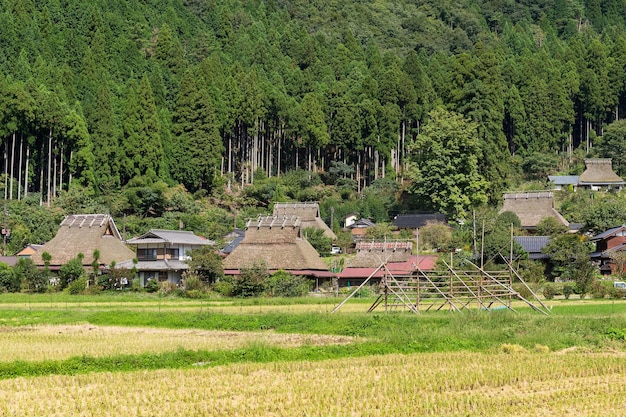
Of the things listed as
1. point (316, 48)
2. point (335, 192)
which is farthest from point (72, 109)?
point (316, 48)

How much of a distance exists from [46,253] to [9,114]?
39.8 ft

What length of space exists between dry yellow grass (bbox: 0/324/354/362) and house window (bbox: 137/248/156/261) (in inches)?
820

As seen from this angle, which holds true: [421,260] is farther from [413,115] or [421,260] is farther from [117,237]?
[413,115]

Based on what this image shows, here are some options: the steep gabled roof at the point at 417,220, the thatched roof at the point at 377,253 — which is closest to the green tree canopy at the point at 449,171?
the steep gabled roof at the point at 417,220

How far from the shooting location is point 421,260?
45.7 metres

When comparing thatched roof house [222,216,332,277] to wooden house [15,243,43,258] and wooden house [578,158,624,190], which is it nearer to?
wooden house [15,243,43,258]

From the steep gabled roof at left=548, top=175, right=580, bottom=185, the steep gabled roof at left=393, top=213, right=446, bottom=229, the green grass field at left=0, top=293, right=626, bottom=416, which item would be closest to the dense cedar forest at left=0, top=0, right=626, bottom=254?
the steep gabled roof at left=393, top=213, right=446, bottom=229

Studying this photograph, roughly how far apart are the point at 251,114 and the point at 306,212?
10.3 metres

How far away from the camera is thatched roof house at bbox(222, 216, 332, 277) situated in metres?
44.6

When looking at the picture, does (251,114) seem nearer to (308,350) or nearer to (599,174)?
(599,174)

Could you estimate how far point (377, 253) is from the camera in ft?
155

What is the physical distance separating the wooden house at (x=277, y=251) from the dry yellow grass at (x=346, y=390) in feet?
85.3

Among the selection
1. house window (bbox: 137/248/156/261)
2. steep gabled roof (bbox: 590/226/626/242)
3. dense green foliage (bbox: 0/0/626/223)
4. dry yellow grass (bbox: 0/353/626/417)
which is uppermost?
dense green foliage (bbox: 0/0/626/223)

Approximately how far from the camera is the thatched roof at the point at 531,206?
54938 millimetres
